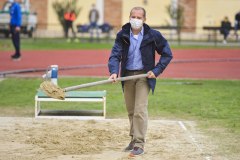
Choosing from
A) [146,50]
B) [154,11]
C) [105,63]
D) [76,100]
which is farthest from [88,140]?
[154,11]

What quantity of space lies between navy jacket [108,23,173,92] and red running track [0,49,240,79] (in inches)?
508

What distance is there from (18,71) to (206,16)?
112ft

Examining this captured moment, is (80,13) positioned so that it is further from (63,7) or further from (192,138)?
(192,138)

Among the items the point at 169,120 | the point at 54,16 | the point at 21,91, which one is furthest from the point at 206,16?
the point at 169,120

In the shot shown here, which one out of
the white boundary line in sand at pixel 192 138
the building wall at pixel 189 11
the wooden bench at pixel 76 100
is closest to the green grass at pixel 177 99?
the wooden bench at pixel 76 100

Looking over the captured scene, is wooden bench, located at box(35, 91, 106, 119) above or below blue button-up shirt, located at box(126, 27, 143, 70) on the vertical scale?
below

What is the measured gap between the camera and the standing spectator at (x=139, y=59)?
10828 millimetres

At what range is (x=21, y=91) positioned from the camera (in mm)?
19422

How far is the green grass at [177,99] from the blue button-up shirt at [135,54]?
3201 mm

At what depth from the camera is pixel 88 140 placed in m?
12.1

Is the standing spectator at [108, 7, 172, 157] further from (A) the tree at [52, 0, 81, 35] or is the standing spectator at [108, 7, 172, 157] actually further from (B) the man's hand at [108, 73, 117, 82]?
(A) the tree at [52, 0, 81, 35]

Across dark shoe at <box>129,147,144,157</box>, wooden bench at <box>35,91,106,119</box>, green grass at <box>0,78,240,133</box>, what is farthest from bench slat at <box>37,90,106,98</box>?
dark shoe at <box>129,147,144,157</box>

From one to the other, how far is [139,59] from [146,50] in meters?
0.16

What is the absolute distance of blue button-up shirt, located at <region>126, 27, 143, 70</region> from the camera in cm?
1085
